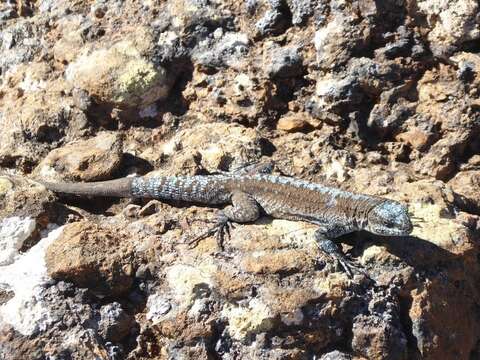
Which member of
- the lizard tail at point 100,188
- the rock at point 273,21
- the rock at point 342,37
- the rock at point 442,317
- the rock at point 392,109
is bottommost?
the rock at point 442,317

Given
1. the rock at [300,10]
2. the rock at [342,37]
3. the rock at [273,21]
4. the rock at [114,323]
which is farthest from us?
the rock at [273,21]

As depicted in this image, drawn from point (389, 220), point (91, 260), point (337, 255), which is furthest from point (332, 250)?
point (91, 260)

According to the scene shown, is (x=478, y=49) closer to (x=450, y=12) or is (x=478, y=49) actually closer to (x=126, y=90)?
(x=450, y=12)

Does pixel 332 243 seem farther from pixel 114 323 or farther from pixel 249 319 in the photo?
pixel 114 323

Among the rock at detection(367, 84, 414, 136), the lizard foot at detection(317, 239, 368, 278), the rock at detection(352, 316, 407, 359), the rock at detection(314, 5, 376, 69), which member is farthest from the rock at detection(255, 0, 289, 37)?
the rock at detection(352, 316, 407, 359)

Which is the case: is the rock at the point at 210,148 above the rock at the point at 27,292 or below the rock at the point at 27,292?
below

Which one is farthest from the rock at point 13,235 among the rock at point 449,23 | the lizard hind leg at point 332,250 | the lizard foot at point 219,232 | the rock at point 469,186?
the rock at point 449,23

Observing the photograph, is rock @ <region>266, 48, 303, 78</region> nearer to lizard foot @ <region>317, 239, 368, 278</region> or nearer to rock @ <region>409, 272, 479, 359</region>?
lizard foot @ <region>317, 239, 368, 278</region>

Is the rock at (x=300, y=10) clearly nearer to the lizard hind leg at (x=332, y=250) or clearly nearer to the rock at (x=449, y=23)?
the rock at (x=449, y=23)

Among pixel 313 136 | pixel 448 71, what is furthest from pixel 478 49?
pixel 313 136

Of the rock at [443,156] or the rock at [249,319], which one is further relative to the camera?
the rock at [443,156]
